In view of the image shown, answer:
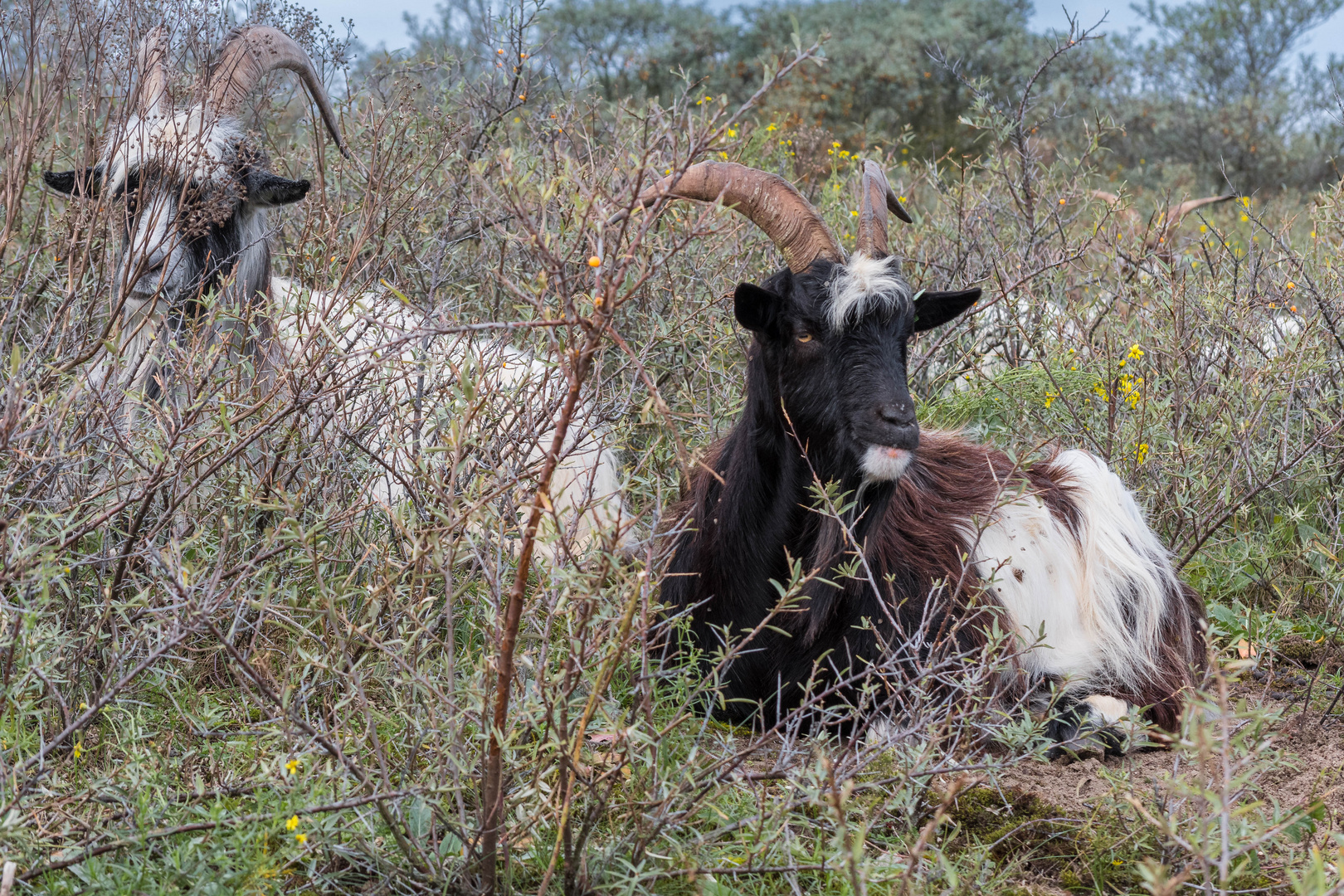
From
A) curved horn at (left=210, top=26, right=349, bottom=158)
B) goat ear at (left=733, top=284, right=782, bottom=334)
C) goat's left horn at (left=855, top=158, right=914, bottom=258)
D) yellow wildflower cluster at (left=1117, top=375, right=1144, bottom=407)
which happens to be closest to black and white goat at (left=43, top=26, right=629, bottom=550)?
curved horn at (left=210, top=26, right=349, bottom=158)

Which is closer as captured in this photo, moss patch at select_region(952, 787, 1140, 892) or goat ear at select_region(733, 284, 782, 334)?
moss patch at select_region(952, 787, 1140, 892)

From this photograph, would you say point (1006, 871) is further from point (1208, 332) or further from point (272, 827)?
point (1208, 332)

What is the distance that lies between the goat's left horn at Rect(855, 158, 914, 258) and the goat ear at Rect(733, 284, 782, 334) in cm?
37

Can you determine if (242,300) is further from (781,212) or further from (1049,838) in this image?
(1049,838)

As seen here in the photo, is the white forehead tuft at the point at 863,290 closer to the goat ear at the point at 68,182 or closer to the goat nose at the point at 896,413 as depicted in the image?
the goat nose at the point at 896,413

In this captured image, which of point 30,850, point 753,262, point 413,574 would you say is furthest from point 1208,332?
point 30,850

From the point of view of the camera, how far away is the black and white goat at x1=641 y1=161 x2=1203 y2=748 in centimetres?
375

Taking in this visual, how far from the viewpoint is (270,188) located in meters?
4.87

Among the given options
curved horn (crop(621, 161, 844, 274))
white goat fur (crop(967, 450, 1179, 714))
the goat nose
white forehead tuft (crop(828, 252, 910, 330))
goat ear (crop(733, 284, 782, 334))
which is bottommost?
white goat fur (crop(967, 450, 1179, 714))

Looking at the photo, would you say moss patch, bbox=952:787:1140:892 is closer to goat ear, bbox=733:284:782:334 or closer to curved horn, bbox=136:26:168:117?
goat ear, bbox=733:284:782:334

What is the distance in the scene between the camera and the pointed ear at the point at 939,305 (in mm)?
4164

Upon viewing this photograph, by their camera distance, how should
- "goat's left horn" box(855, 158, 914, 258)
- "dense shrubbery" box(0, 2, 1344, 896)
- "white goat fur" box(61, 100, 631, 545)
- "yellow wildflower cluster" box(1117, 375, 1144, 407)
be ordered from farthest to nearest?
"yellow wildflower cluster" box(1117, 375, 1144, 407) < "goat's left horn" box(855, 158, 914, 258) < "white goat fur" box(61, 100, 631, 545) < "dense shrubbery" box(0, 2, 1344, 896)

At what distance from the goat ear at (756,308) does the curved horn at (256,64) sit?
2185 mm

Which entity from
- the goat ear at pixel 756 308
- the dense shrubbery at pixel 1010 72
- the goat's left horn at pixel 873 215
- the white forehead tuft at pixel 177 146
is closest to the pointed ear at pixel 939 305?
the goat's left horn at pixel 873 215
